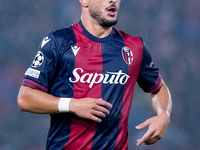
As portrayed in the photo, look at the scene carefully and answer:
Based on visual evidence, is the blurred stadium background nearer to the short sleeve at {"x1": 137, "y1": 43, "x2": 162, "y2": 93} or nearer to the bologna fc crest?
the short sleeve at {"x1": 137, "y1": 43, "x2": 162, "y2": 93}

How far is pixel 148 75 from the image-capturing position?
3.67 metres

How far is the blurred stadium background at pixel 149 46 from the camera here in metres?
7.24

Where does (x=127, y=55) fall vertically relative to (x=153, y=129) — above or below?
above

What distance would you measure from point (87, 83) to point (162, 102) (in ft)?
2.25

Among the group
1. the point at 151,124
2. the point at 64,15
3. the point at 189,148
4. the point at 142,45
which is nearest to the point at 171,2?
the point at 64,15

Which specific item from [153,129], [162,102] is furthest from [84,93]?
[162,102]

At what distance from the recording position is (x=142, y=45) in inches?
141

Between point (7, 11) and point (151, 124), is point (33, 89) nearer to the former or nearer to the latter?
point (151, 124)

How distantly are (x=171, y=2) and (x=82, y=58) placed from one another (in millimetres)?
4823

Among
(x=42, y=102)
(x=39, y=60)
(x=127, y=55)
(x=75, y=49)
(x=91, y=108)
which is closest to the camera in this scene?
(x=91, y=108)

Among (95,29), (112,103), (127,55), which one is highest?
(95,29)

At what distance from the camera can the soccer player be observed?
10.4ft

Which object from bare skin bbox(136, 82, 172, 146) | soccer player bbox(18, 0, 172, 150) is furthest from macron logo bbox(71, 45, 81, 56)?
bare skin bbox(136, 82, 172, 146)

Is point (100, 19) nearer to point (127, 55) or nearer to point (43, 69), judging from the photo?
point (127, 55)
